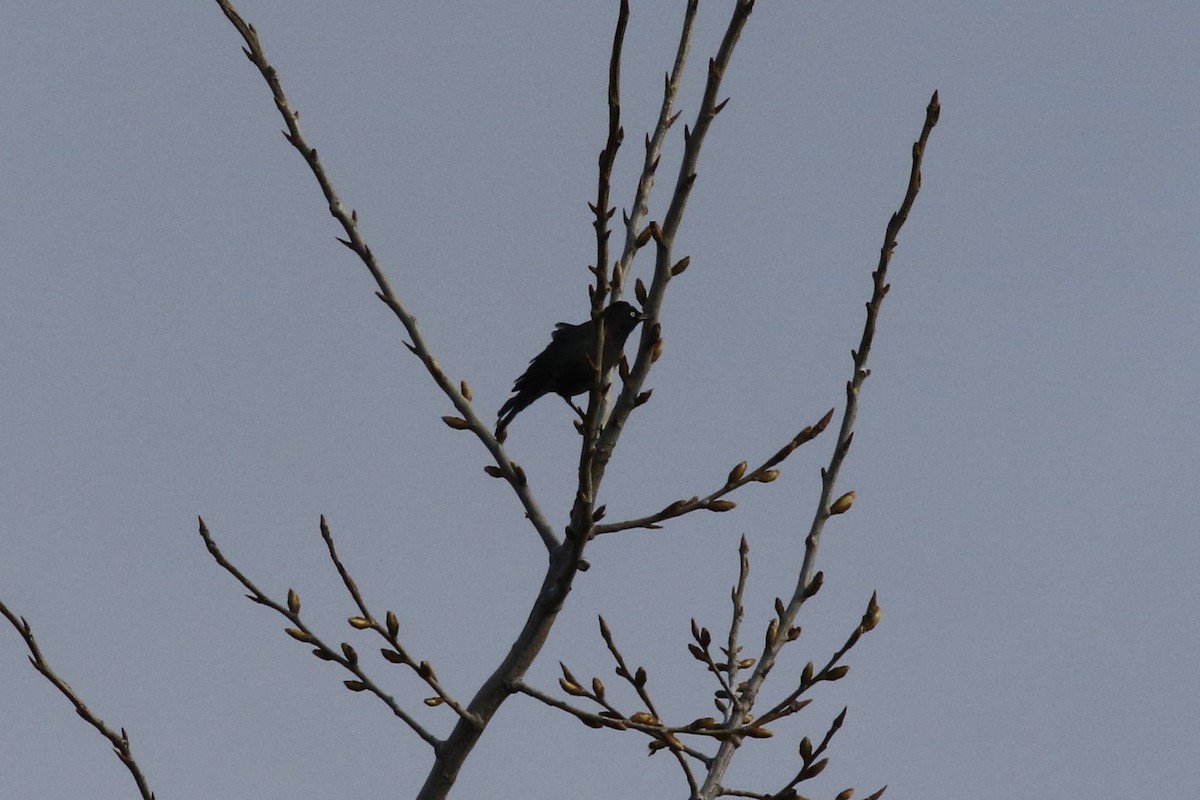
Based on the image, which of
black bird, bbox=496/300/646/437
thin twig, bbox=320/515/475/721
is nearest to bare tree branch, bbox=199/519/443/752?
thin twig, bbox=320/515/475/721

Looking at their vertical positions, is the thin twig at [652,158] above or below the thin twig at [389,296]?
above

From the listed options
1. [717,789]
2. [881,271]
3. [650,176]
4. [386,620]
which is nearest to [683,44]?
[650,176]

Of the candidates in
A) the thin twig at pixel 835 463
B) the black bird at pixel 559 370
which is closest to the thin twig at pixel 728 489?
the thin twig at pixel 835 463

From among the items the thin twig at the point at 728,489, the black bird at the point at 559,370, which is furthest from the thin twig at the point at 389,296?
the black bird at the point at 559,370

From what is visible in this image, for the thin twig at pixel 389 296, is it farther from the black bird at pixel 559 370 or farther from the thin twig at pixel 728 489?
the black bird at pixel 559 370

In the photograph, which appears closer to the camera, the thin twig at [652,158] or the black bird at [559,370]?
the thin twig at [652,158]

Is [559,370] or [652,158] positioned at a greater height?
[559,370]

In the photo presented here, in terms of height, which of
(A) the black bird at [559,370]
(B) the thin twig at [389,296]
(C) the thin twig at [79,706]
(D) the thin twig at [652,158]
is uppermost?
(A) the black bird at [559,370]

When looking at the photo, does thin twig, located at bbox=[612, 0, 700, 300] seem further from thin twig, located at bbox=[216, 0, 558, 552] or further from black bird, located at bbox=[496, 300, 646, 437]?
black bird, located at bbox=[496, 300, 646, 437]

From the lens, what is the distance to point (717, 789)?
4.02 metres

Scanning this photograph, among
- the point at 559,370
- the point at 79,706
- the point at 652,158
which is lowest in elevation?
the point at 79,706

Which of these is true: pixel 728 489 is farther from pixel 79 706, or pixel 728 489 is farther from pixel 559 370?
pixel 559 370

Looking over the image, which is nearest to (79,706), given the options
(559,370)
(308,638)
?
(308,638)

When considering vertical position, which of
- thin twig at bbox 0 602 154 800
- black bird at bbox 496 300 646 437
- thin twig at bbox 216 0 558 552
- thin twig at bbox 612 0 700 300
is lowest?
thin twig at bbox 0 602 154 800
